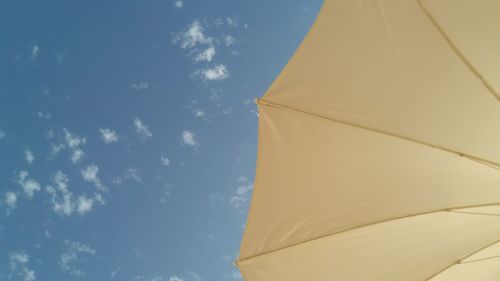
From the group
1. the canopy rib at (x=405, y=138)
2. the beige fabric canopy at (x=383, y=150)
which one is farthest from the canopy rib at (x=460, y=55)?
the canopy rib at (x=405, y=138)

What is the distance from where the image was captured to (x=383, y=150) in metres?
3.38

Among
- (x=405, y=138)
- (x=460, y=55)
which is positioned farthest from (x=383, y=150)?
(x=460, y=55)

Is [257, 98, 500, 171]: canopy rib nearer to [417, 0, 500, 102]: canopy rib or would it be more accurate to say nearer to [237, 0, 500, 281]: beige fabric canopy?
[237, 0, 500, 281]: beige fabric canopy

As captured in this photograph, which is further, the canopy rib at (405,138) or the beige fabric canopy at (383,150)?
the canopy rib at (405,138)

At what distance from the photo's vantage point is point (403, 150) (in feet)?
11.1

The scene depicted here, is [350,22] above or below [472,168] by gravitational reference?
above

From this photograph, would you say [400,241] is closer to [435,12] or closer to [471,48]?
[471,48]

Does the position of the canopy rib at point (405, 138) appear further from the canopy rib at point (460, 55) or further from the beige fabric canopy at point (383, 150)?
the canopy rib at point (460, 55)

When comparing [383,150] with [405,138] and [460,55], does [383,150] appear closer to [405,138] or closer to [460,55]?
[405,138]

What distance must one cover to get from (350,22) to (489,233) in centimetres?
269

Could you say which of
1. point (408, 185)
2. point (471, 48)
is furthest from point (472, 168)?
point (471, 48)

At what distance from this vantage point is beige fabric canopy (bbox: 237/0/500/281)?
2977mm

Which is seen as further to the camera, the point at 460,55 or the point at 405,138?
the point at 405,138

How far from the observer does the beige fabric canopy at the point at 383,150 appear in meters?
2.98
